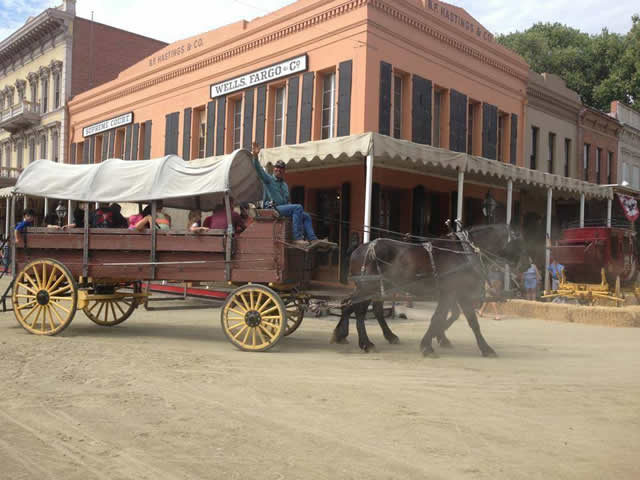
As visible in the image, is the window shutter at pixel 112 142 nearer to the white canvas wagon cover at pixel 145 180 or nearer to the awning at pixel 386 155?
the awning at pixel 386 155

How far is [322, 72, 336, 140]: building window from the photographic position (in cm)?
1514

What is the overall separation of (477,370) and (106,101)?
73.3 ft

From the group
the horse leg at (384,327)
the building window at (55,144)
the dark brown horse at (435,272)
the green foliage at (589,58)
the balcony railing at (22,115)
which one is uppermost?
the green foliage at (589,58)

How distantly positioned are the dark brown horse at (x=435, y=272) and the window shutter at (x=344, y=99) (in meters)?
6.92

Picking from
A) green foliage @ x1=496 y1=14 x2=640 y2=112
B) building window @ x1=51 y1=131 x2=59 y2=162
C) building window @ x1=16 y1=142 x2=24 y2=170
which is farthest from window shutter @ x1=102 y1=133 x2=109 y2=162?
green foliage @ x1=496 y1=14 x2=640 y2=112

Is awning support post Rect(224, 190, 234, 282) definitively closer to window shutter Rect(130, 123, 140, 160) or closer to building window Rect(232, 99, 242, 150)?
building window Rect(232, 99, 242, 150)

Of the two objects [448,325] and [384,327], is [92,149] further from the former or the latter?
[448,325]

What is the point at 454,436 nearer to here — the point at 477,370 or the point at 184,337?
the point at 477,370

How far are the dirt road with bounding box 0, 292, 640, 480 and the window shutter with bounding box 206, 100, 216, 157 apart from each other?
11542 mm

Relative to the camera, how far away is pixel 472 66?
58.1ft

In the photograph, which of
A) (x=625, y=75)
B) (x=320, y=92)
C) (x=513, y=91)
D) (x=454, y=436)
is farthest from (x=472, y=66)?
(x=625, y=75)

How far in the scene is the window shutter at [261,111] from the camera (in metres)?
16.9

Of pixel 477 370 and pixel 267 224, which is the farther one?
pixel 267 224

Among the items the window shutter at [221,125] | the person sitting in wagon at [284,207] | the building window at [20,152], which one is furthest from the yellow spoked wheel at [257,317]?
the building window at [20,152]
